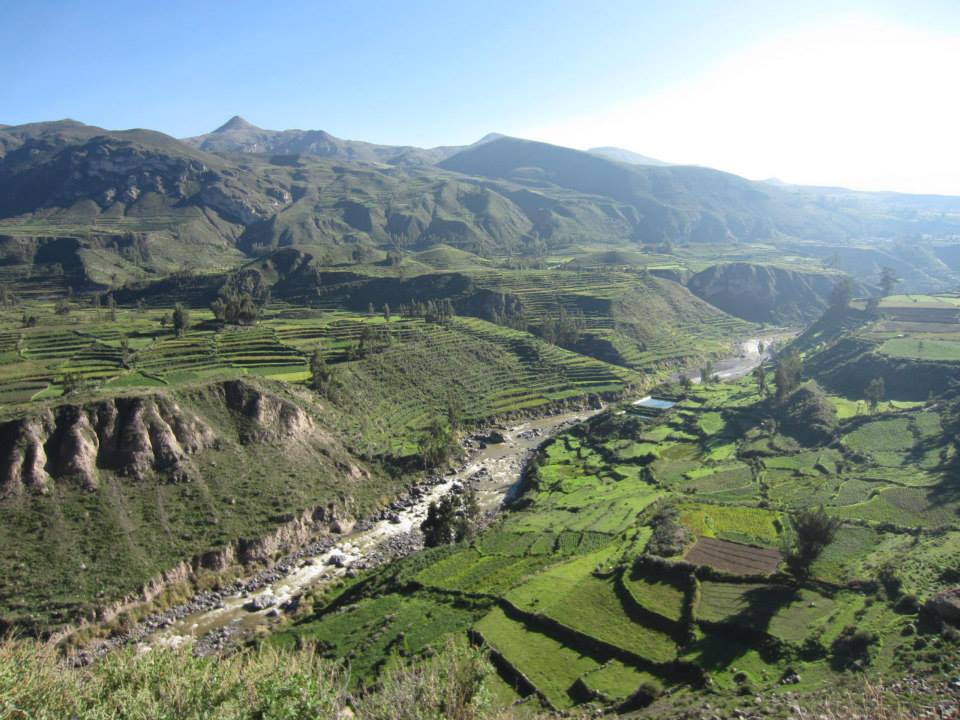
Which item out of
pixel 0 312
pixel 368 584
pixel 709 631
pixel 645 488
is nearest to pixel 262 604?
pixel 368 584

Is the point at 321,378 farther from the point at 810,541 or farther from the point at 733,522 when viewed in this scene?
the point at 810,541

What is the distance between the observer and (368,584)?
2324 inches

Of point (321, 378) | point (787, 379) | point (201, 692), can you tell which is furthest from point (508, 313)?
point (201, 692)

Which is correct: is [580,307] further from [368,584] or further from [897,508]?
[368,584]

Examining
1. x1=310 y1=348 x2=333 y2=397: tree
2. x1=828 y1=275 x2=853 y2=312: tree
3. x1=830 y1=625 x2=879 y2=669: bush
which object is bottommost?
x1=830 y1=625 x2=879 y2=669: bush

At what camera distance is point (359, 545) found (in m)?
70.2

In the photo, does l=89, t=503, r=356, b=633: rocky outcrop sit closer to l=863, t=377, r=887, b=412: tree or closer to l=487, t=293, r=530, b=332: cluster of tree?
l=863, t=377, r=887, b=412: tree

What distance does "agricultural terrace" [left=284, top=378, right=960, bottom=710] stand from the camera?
40312 millimetres

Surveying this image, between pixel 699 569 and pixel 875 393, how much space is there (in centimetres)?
7372

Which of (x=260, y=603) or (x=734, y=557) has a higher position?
(x=734, y=557)

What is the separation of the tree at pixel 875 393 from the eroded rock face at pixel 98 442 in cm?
10940

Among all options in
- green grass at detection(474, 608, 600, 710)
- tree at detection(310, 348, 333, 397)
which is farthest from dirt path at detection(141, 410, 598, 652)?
tree at detection(310, 348, 333, 397)

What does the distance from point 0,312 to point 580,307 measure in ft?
515

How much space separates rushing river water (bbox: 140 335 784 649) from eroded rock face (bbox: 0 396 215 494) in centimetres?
1869
